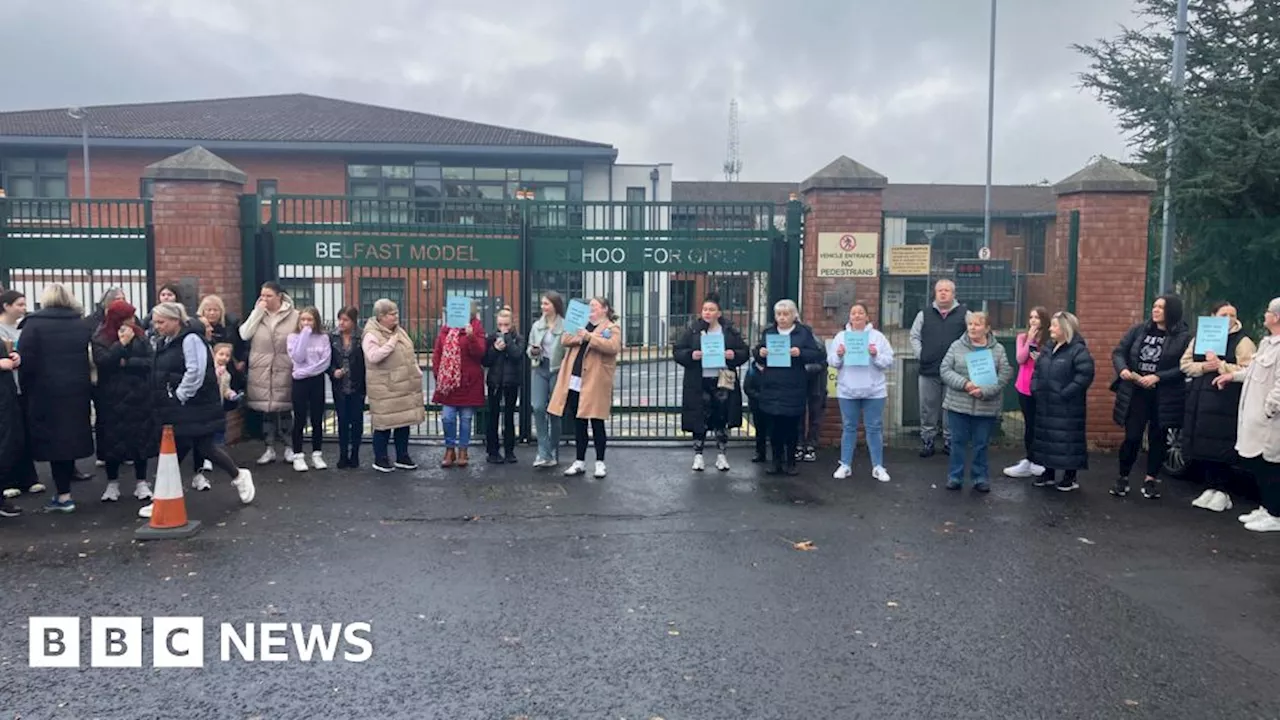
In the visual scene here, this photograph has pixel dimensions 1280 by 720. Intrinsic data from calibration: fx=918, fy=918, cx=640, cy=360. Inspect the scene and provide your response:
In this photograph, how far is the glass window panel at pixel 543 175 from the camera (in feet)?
109

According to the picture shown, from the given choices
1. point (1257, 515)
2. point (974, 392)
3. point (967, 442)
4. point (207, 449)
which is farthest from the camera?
point (967, 442)

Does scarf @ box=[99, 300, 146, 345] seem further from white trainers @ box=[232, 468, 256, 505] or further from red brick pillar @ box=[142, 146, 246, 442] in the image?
red brick pillar @ box=[142, 146, 246, 442]

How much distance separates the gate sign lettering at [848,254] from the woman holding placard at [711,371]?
1.73 metres

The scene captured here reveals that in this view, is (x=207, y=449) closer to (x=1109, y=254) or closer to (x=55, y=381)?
(x=55, y=381)

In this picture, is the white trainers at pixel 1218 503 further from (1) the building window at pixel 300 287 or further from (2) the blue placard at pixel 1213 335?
(1) the building window at pixel 300 287

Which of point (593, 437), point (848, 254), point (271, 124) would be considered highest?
point (271, 124)

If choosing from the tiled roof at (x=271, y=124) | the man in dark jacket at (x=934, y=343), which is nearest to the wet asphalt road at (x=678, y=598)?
the man in dark jacket at (x=934, y=343)

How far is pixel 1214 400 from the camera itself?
7.88 m

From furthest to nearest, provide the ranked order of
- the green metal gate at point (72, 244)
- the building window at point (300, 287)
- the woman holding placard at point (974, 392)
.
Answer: the building window at point (300, 287) → the green metal gate at point (72, 244) → the woman holding placard at point (974, 392)

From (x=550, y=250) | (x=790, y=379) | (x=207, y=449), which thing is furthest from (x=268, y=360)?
(x=790, y=379)

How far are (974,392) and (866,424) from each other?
1149mm

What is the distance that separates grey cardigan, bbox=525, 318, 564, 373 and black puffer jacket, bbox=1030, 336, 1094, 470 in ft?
15.0

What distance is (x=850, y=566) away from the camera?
20.7 feet

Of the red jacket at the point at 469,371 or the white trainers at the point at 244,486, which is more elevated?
the red jacket at the point at 469,371
